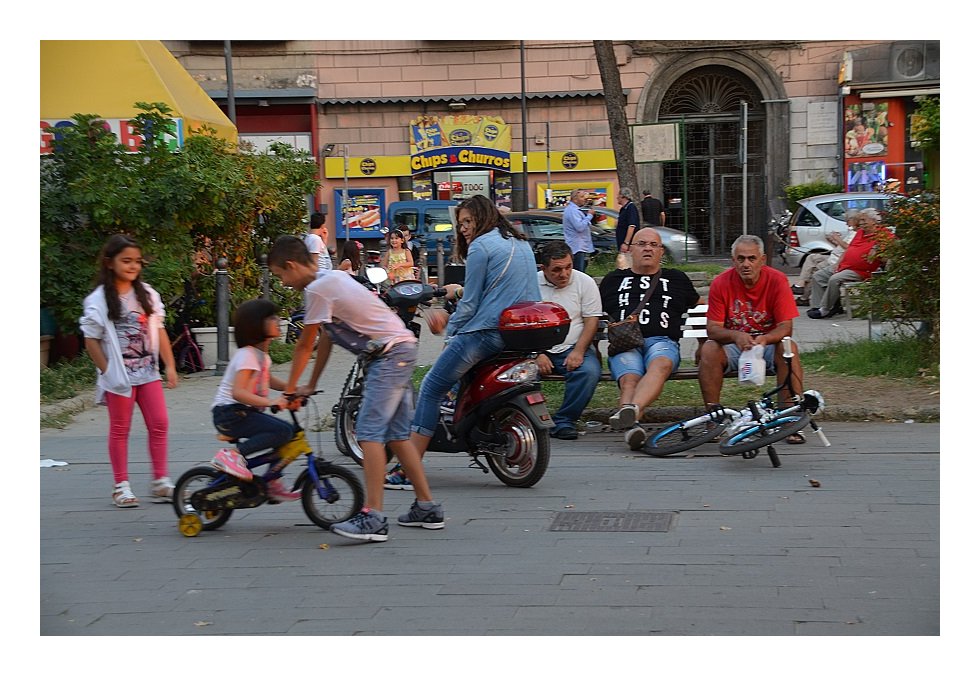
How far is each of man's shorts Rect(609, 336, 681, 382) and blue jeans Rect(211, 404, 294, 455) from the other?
3.05m

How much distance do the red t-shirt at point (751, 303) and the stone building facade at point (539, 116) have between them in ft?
74.3

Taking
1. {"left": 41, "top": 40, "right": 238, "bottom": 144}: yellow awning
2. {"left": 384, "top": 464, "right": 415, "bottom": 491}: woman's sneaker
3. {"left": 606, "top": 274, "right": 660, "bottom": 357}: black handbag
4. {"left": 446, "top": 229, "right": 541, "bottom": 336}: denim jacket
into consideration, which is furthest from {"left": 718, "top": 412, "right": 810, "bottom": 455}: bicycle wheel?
{"left": 41, "top": 40, "right": 238, "bottom": 144}: yellow awning

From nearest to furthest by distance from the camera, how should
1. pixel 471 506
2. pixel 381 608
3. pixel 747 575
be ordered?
pixel 381 608, pixel 747 575, pixel 471 506

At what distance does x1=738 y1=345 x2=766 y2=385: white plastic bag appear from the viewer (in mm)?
7965

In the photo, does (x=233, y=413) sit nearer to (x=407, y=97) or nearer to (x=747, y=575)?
(x=747, y=575)

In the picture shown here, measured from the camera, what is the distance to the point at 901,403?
9148 millimetres

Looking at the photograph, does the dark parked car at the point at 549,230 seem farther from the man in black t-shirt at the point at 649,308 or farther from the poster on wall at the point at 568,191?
the man in black t-shirt at the point at 649,308

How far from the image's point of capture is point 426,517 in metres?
6.25

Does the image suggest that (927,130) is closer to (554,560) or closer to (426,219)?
(554,560)

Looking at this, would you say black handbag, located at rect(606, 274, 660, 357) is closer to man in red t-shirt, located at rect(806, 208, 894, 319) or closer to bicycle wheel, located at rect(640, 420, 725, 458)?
bicycle wheel, located at rect(640, 420, 725, 458)

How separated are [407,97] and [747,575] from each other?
2768 cm

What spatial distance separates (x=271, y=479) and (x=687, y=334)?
13.7 feet

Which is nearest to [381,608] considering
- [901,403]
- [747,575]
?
[747,575]

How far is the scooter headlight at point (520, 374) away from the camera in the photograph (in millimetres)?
7004
